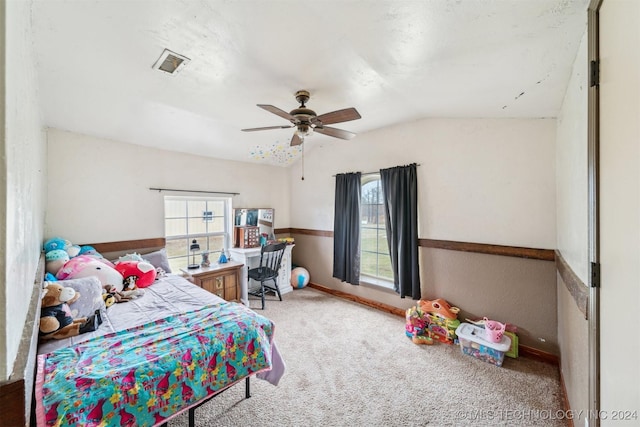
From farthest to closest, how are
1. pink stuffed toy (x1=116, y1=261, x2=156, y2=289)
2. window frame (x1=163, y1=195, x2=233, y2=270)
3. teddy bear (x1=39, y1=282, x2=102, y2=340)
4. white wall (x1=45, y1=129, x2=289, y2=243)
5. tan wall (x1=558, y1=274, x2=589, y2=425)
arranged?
window frame (x1=163, y1=195, x2=233, y2=270), white wall (x1=45, y1=129, x2=289, y2=243), pink stuffed toy (x1=116, y1=261, x2=156, y2=289), teddy bear (x1=39, y1=282, x2=102, y2=340), tan wall (x1=558, y1=274, x2=589, y2=425)

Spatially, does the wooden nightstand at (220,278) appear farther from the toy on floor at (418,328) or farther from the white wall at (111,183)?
the toy on floor at (418,328)

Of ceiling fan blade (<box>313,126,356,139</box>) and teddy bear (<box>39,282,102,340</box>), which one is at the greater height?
ceiling fan blade (<box>313,126,356,139</box>)

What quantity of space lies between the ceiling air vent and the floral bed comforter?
182cm

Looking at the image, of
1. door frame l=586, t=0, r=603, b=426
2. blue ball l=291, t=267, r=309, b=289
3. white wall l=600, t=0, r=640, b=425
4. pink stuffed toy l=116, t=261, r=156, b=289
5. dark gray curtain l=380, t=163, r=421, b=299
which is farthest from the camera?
blue ball l=291, t=267, r=309, b=289

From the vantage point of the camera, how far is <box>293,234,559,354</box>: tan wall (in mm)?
2311

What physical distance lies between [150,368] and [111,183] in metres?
2.52

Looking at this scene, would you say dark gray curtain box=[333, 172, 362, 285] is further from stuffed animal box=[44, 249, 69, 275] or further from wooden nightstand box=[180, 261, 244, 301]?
stuffed animal box=[44, 249, 69, 275]

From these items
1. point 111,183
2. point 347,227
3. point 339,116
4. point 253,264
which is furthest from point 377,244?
point 111,183

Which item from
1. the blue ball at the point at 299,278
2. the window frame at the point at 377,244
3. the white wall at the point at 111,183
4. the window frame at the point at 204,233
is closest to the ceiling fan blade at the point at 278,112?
the window frame at the point at 377,244

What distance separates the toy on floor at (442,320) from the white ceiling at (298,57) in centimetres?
203

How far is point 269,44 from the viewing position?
1.63 m

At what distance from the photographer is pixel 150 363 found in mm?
1318

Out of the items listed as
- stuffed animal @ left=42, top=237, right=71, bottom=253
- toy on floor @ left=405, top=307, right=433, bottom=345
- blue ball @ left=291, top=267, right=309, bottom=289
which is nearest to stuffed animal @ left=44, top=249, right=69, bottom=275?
stuffed animal @ left=42, top=237, right=71, bottom=253

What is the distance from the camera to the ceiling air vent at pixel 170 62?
1.71 meters
